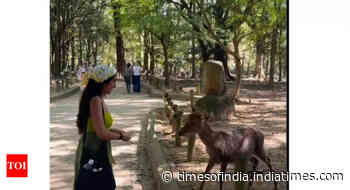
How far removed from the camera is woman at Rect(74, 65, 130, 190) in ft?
9.67

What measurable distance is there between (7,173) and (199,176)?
1.86 m

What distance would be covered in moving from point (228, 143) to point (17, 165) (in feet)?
7.06

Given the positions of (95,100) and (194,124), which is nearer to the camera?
(95,100)

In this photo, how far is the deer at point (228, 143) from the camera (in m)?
3.63

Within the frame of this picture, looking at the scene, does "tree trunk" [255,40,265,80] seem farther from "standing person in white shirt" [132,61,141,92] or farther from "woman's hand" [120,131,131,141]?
"woman's hand" [120,131,131,141]

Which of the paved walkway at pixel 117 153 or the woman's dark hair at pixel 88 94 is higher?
the woman's dark hair at pixel 88 94

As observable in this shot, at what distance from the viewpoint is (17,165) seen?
436 cm

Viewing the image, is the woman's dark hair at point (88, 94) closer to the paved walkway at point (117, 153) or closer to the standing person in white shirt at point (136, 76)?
the paved walkway at point (117, 153)

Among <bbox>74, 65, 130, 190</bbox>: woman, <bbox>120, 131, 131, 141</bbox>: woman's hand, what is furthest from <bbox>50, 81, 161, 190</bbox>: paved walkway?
<bbox>120, 131, 131, 141</bbox>: woman's hand

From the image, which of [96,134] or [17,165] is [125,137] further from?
[17,165]

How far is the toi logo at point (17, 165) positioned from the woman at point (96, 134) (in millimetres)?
1273

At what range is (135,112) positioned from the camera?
10773 millimetres

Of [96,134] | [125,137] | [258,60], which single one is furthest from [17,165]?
[258,60]

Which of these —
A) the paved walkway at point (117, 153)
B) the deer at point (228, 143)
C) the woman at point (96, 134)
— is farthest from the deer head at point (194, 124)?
the paved walkway at point (117, 153)
